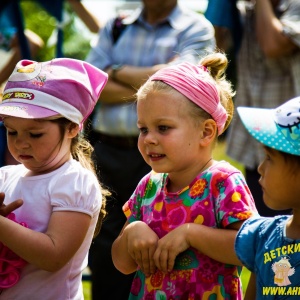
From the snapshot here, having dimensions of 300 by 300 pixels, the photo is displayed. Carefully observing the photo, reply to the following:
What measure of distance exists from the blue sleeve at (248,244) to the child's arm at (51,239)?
64cm

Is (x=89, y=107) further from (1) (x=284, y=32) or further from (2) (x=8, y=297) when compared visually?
(1) (x=284, y=32)

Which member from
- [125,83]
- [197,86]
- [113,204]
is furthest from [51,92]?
[113,204]

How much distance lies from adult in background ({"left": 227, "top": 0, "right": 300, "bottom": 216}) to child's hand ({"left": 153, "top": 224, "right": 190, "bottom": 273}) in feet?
4.85

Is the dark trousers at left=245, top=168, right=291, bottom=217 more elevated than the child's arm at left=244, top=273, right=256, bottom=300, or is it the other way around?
the child's arm at left=244, top=273, right=256, bottom=300

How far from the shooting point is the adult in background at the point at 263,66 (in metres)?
4.56

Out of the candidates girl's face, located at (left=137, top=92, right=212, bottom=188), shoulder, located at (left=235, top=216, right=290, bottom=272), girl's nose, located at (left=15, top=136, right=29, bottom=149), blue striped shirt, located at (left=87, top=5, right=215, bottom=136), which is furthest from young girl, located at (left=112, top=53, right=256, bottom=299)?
blue striped shirt, located at (left=87, top=5, right=215, bottom=136)

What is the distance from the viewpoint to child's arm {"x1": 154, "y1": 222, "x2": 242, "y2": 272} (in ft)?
9.99

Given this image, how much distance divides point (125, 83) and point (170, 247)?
1794 millimetres

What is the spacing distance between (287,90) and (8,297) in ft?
7.04

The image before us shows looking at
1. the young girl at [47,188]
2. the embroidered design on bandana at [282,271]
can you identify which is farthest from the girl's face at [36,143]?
the embroidered design on bandana at [282,271]

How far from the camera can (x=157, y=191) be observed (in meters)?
3.32

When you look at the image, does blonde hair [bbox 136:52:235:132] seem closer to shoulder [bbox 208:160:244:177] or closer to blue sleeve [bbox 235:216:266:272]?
shoulder [bbox 208:160:244:177]

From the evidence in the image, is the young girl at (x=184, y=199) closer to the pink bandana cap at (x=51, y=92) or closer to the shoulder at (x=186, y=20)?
the pink bandana cap at (x=51, y=92)

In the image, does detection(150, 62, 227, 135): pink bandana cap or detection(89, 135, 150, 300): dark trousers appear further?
detection(89, 135, 150, 300): dark trousers
